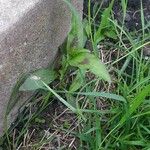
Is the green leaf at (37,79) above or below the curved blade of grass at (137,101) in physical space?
above

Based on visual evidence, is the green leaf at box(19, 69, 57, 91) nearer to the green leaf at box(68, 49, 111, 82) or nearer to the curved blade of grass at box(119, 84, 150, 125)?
the green leaf at box(68, 49, 111, 82)

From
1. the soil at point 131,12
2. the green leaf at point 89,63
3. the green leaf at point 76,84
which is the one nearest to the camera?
the green leaf at point 89,63

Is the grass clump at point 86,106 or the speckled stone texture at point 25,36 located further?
the grass clump at point 86,106

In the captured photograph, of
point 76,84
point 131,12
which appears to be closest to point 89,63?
point 76,84

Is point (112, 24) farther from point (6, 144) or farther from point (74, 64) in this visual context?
point (6, 144)

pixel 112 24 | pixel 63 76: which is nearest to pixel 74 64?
pixel 63 76

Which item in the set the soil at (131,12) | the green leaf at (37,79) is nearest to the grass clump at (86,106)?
the green leaf at (37,79)

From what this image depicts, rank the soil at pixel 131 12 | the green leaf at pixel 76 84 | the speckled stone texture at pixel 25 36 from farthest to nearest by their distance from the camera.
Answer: the soil at pixel 131 12 → the green leaf at pixel 76 84 → the speckled stone texture at pixel 25 36

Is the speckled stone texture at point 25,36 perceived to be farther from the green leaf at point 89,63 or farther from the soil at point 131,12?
the soil at point 131,12
